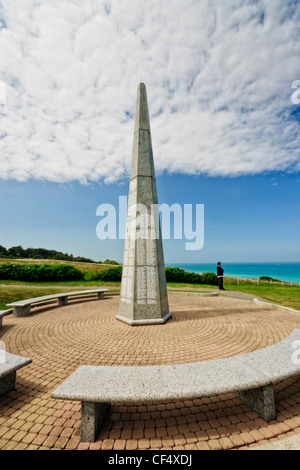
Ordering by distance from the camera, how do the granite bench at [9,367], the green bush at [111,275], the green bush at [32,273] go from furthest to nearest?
1. the green bush at [111,275]
2. the green bush at [32,273]
3. the granite bench at [9,367]

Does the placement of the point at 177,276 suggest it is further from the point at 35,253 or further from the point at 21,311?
the point at 35,253

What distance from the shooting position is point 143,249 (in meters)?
6.55

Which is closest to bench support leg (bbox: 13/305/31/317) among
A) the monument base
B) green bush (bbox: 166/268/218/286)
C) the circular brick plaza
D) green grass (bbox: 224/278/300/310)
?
the circular brick plaza

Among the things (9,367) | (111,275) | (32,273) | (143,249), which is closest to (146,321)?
(143,249)

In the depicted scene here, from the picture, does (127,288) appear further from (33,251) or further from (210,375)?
(33,251)

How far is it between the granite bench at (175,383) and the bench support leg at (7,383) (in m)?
1.29

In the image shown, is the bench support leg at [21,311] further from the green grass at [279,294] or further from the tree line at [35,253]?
the tree line at [35,253]

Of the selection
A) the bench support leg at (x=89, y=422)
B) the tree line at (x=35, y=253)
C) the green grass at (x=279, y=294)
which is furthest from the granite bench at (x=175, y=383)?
the tree line at (x=35, y=253)

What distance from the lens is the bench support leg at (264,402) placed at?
2.45 m

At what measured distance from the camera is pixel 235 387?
2.34 m

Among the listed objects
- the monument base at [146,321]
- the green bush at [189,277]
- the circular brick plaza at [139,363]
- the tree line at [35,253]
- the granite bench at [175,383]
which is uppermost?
the tree line at [35,253]

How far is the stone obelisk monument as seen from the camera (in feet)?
20.9

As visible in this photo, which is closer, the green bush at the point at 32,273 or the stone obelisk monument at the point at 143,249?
the stone obelisk monument at the point at 143,249
